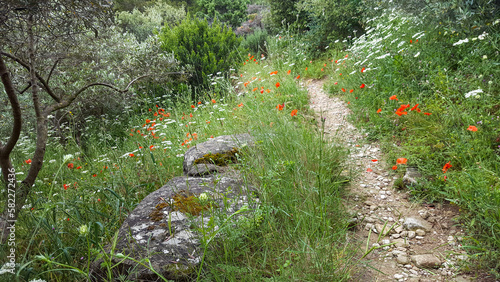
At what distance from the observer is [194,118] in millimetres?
5051

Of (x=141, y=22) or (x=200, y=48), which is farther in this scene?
(x=141, y=22)

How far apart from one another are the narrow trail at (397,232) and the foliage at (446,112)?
124mm

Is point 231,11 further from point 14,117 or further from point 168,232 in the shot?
point 168,232

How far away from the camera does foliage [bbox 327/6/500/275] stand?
2160 mm

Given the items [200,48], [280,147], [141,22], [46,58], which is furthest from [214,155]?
[141,22]

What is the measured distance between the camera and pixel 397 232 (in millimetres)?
2314

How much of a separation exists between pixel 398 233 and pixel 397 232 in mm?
11

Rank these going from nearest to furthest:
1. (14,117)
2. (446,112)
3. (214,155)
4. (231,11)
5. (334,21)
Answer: (14,117)
(214,155)
(446,112)
(334,21)
(231,11)

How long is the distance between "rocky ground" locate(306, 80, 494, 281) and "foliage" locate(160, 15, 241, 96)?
5.10 metres

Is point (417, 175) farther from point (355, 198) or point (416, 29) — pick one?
point (416, 29)

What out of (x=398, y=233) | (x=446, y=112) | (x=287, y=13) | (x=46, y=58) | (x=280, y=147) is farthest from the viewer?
(x=287, y=13)

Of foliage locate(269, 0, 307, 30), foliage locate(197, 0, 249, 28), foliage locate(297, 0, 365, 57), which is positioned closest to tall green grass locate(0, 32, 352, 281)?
foliage locate(297, 0, 365, 57)

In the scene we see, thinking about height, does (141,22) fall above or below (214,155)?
above

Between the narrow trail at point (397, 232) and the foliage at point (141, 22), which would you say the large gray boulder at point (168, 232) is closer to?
the narrow trail at point (397, 232)
